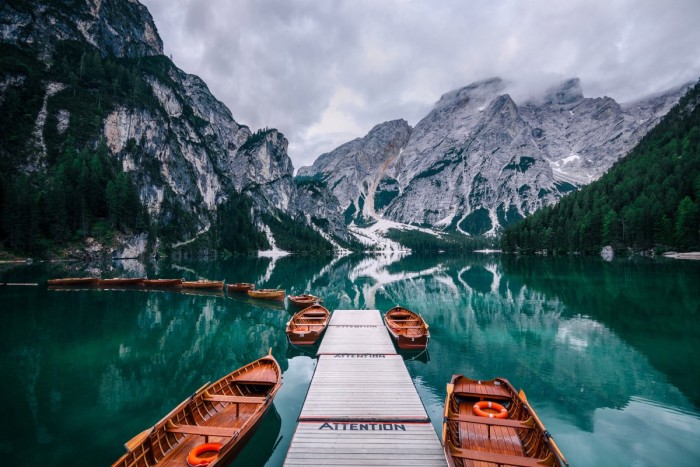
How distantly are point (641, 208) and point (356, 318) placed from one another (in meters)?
114

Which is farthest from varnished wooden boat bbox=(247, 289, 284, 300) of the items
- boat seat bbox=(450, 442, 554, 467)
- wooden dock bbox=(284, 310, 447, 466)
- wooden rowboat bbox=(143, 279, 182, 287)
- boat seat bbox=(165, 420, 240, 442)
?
boat seat bbox=(450, 442, 554, 467)

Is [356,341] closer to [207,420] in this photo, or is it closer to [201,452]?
[207,420]

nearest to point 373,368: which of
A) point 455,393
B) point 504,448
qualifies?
point 455,393

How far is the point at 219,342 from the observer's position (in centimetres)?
2691

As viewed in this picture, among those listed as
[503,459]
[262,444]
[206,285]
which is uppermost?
[503,459]

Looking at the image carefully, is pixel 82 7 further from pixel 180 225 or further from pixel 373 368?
pixel 373 368

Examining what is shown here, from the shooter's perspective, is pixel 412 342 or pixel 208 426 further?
pixel 412 342

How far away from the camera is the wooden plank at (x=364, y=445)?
33.5 feet

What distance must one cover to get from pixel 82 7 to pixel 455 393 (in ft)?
845

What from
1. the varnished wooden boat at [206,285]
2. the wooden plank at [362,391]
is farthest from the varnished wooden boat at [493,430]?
the varnished wooden boat at [206,285]

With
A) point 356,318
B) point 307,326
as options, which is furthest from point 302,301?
point 307,326

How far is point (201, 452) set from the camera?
992cm

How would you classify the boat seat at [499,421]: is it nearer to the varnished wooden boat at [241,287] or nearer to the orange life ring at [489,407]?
the orange life ring at [489,407]

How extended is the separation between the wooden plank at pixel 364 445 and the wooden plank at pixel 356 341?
31.0 feet
